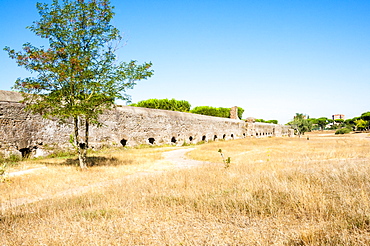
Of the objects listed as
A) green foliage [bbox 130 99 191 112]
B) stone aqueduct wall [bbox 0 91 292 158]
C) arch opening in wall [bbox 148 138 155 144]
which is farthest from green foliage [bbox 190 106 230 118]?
arch opening in wall [bbox 148 138 155 144]

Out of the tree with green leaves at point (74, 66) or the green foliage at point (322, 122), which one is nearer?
the tree with green leaves at point (74, 66)

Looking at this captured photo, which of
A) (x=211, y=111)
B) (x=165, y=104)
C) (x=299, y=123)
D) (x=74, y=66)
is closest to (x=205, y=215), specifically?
(x=74, y=66)

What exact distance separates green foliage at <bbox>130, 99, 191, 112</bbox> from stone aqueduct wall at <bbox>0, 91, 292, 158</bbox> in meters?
7.46

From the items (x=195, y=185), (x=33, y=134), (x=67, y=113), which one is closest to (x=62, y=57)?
(x=67, y=113)

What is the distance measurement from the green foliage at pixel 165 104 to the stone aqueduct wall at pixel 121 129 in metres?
7.46

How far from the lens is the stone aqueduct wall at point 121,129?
10.5 m

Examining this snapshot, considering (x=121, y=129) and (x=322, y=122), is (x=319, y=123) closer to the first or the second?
(x=322, y=122)

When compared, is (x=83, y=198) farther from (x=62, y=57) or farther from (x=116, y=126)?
(x=116, y=126)

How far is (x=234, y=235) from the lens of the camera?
104 inches

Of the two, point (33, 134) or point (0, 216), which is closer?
point (0, 216)

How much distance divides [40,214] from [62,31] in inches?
251

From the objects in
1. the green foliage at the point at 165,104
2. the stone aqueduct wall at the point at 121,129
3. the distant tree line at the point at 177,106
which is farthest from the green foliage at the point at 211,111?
the stone aqueduct wall at the point at 121,129

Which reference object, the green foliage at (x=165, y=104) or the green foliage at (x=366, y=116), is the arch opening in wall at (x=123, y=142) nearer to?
the green foliage at (x=165, y=104)

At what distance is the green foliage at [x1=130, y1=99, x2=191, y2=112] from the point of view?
29.0 metres
